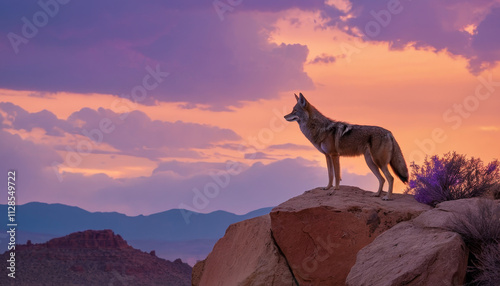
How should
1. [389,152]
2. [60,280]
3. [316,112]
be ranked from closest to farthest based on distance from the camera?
[389,152] < [316,112] < [60,280]

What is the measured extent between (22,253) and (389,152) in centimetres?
4412

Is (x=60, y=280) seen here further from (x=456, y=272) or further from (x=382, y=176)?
(x=456, y=272)

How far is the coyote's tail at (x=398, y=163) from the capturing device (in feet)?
53.9

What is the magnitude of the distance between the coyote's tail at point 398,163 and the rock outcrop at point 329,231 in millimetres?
1032

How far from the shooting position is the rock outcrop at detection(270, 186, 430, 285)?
1486 cm

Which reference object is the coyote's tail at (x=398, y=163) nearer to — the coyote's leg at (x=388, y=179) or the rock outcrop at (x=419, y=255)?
the coyote's leg at (x=388, y=179)

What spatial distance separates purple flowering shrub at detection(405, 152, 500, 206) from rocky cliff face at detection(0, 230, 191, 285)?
36.1 m

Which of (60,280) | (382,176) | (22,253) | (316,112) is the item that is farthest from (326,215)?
(22,253)

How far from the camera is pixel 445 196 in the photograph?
16469mm

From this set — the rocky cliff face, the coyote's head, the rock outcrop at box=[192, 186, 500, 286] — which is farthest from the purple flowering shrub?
the rocky cliff face

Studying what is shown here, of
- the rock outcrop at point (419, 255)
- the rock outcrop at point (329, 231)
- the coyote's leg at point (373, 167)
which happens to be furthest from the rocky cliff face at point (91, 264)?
the rock outcrop at point (419, 255)

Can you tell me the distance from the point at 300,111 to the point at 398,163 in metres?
2.91

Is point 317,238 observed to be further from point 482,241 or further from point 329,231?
point 482,241

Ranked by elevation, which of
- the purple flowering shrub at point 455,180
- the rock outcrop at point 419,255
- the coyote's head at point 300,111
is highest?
the coyote's head at point 300,111
